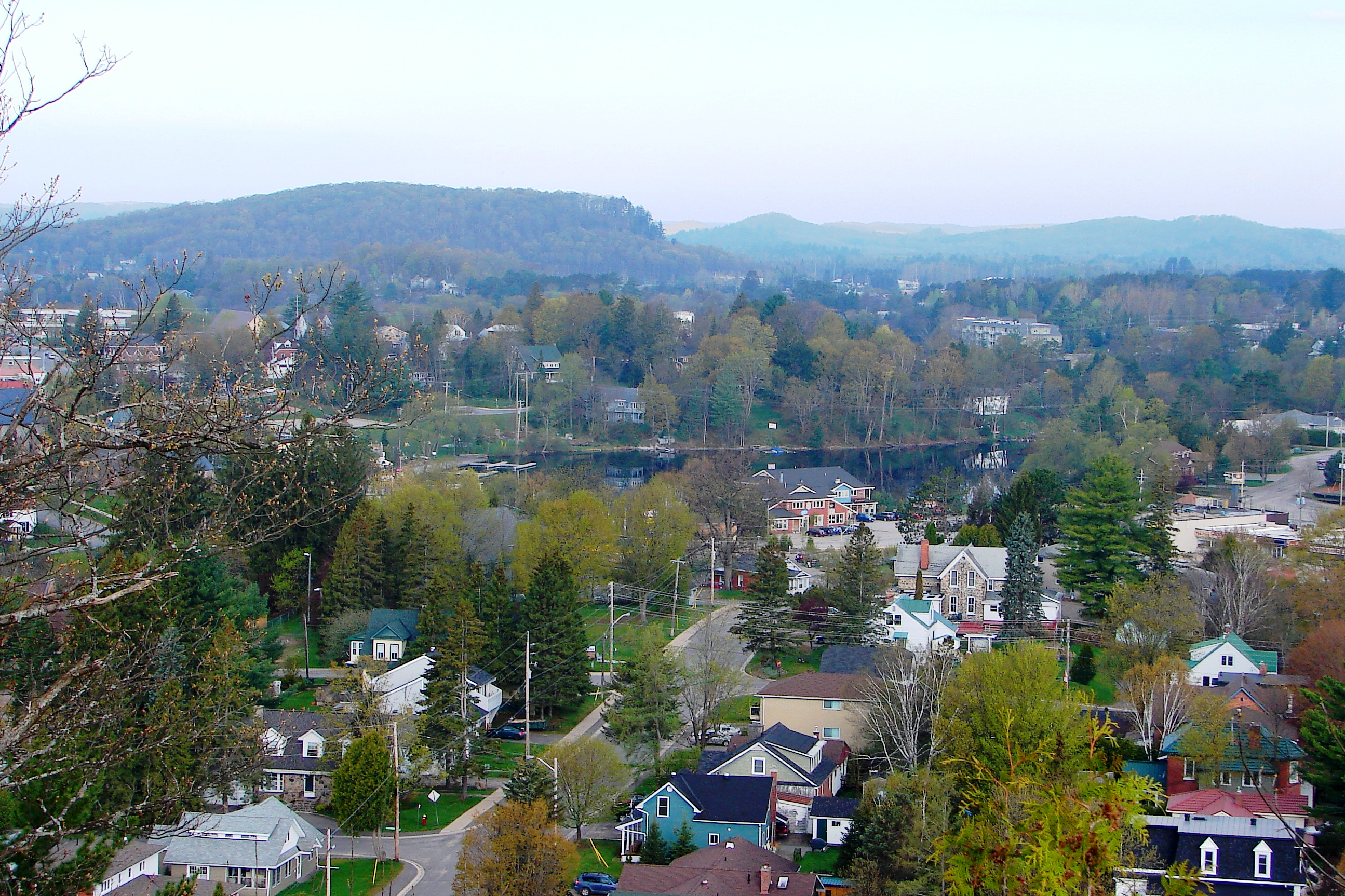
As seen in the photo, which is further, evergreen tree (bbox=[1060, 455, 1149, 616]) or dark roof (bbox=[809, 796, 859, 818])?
evergreen tree (bbox=[1060, 455, 1149, 616])

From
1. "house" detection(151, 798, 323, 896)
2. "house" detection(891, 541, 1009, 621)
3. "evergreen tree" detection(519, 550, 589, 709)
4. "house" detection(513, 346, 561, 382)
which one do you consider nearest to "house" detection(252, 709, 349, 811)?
"house" detection(151, 798, 323, 896)

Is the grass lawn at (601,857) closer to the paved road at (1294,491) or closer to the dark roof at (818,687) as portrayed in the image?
the dark roof at (818,687)

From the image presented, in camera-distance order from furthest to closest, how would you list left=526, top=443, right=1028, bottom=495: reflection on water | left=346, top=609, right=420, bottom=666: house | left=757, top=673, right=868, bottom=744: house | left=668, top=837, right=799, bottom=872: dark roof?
left=526, top=443, right=1028, bottom=495: reflection on water < left=346, top=609, right=420, bottom=666: house < left=757, top=673, right=868, bottom=744: house < left=668, top=837, right=799, bottom=872: dark roof

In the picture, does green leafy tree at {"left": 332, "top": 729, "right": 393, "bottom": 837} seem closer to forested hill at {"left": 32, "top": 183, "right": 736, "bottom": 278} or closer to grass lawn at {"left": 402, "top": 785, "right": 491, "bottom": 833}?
grass lawn at {"left": 402, "top": 785, "right": 491, "bottom": 833}

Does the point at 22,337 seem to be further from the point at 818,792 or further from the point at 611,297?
the point at 611,297

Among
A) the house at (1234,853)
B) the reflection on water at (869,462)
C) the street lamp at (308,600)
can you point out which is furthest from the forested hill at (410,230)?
the house at (1234,853)

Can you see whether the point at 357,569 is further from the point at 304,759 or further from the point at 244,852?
the point at 244,852

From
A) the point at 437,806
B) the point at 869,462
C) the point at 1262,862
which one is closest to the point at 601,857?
the point at 437,806
